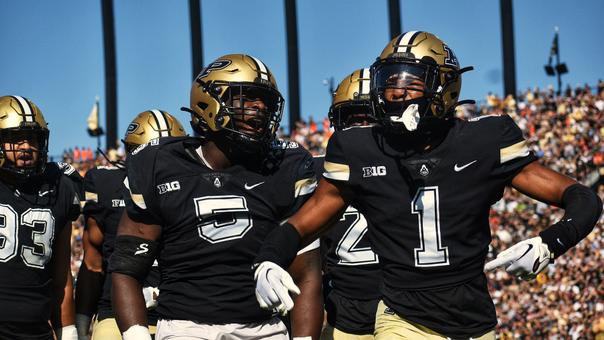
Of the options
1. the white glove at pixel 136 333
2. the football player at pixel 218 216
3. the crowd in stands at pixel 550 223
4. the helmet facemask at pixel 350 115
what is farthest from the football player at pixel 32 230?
the crowd in stands at pixel 550 223

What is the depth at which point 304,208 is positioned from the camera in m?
4.71

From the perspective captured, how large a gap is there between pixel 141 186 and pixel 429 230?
1344 mm

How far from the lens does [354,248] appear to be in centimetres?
659

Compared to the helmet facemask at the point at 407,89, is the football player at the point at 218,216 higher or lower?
lower

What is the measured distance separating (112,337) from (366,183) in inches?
110

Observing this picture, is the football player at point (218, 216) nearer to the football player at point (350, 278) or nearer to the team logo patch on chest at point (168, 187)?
the team logo patch on chest at point (168, 187)

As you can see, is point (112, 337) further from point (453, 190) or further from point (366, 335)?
point (453, 190)

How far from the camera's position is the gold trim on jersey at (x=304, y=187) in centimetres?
503

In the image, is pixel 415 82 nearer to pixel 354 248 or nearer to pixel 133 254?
pixel 133 254

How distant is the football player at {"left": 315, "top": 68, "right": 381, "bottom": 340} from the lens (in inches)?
255

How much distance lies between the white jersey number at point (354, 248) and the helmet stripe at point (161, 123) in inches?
73.8

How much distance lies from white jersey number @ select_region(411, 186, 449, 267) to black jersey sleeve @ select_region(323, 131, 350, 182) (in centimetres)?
33

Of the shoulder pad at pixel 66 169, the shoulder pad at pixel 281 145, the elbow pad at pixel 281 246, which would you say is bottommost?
the shoulder pad at pixel 66 169

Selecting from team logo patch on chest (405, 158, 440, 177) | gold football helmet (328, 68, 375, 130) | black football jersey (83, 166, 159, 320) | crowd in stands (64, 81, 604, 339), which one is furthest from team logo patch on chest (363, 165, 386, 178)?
crowd in stands (64, 81, 604, 339)
